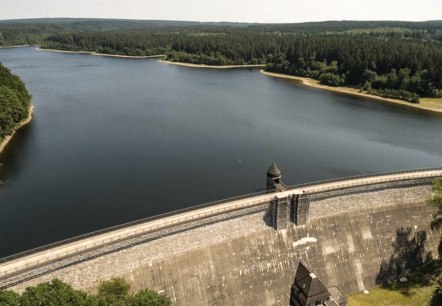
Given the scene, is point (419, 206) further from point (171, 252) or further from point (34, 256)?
point (34, 256)

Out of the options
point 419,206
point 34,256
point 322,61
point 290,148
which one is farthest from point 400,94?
point 34,256

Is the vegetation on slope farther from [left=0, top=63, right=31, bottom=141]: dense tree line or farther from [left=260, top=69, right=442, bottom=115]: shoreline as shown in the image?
[left=260, top=69, right=442, bottom=115]: shoreline

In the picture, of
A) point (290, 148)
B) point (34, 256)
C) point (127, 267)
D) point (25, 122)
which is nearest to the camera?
point (34, 256)

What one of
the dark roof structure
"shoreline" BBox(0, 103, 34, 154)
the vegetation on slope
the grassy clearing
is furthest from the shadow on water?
"shoreline" BBox(0, 103, 34, 154)

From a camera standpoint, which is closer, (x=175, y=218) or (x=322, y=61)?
(x=175, y=218)

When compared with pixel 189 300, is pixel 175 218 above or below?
above

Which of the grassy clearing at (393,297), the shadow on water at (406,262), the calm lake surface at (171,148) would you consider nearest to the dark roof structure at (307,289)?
the grassy clearing at (393,297)

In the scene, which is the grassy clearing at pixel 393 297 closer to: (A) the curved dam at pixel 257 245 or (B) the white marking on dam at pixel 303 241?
(A) the curved dam at pixel 257 245
